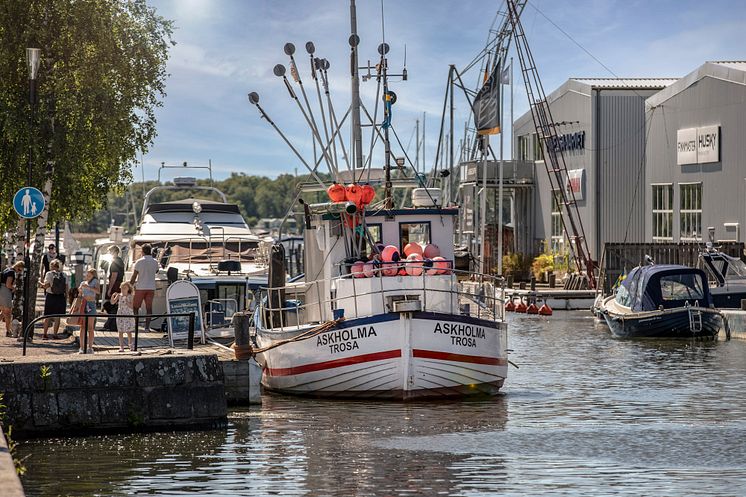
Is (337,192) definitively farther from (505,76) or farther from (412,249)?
(505,76)

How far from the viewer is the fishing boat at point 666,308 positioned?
36031 mm

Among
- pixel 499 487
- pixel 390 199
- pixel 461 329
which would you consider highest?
pixel 390 199

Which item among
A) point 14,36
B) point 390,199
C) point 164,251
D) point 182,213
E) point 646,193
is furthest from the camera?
point 646,193

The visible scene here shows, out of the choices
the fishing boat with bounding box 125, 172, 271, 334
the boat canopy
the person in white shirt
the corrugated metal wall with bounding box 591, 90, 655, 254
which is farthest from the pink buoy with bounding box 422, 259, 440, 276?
the corrugated metal wall with bounding box 591, 90, 655, 254

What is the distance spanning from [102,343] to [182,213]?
1469 centimetres

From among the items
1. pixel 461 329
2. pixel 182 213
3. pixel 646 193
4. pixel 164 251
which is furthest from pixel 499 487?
pixel 646 193

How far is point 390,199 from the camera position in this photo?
2416 centimetres

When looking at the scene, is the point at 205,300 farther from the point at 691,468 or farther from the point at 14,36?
the point at 691,468

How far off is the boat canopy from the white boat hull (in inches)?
608

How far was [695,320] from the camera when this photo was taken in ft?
118

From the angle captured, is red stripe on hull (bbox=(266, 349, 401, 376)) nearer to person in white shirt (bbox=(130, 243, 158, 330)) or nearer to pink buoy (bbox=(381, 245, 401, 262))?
pink buoy (bbox=(381, 245, 401, 262))

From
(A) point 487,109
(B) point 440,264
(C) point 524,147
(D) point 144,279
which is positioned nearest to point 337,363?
(B) point 440,264

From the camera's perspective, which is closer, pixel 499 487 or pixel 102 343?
Answer: pixel 499 487

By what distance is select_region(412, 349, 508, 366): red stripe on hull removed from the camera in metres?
21.7
